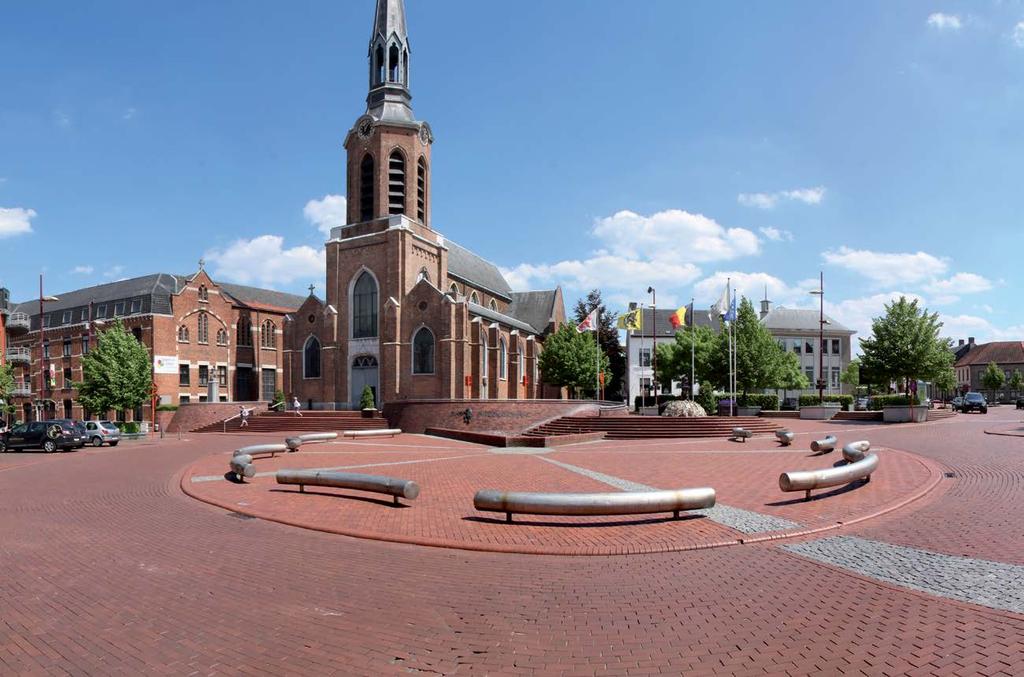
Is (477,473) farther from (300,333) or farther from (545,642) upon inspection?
(300,333)

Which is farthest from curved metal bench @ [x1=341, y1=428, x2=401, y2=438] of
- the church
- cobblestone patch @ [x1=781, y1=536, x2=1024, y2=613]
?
cobblestone patch @ [x1=781, y1=536, x2=1024, y2=613]

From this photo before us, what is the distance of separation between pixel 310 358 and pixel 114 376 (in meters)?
12.9

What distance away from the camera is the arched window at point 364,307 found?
143ft

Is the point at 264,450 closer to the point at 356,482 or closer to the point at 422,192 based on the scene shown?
the point at 356,482

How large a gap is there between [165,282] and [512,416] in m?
39.8

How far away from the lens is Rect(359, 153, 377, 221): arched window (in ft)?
146

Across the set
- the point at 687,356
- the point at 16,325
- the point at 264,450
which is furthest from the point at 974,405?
A: the point at 16,325

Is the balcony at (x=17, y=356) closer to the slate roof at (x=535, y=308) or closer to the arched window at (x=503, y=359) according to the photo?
the arched window at (x=503, y=359)

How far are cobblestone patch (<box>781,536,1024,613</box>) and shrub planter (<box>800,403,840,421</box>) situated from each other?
32956mm

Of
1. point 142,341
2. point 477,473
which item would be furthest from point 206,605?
point 142,341

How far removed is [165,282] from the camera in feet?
175

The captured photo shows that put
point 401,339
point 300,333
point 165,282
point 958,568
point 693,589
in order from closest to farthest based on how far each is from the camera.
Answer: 1. point 693,589
2. point 958,568
3. point 401,339
4. point 300,333
5. point 165,282

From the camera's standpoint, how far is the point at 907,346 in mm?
36281

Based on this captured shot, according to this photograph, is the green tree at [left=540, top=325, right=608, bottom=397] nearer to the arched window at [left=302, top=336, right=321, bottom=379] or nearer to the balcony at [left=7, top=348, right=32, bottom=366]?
the arched window at [left=302, top=336, right=321, bottom=379]
